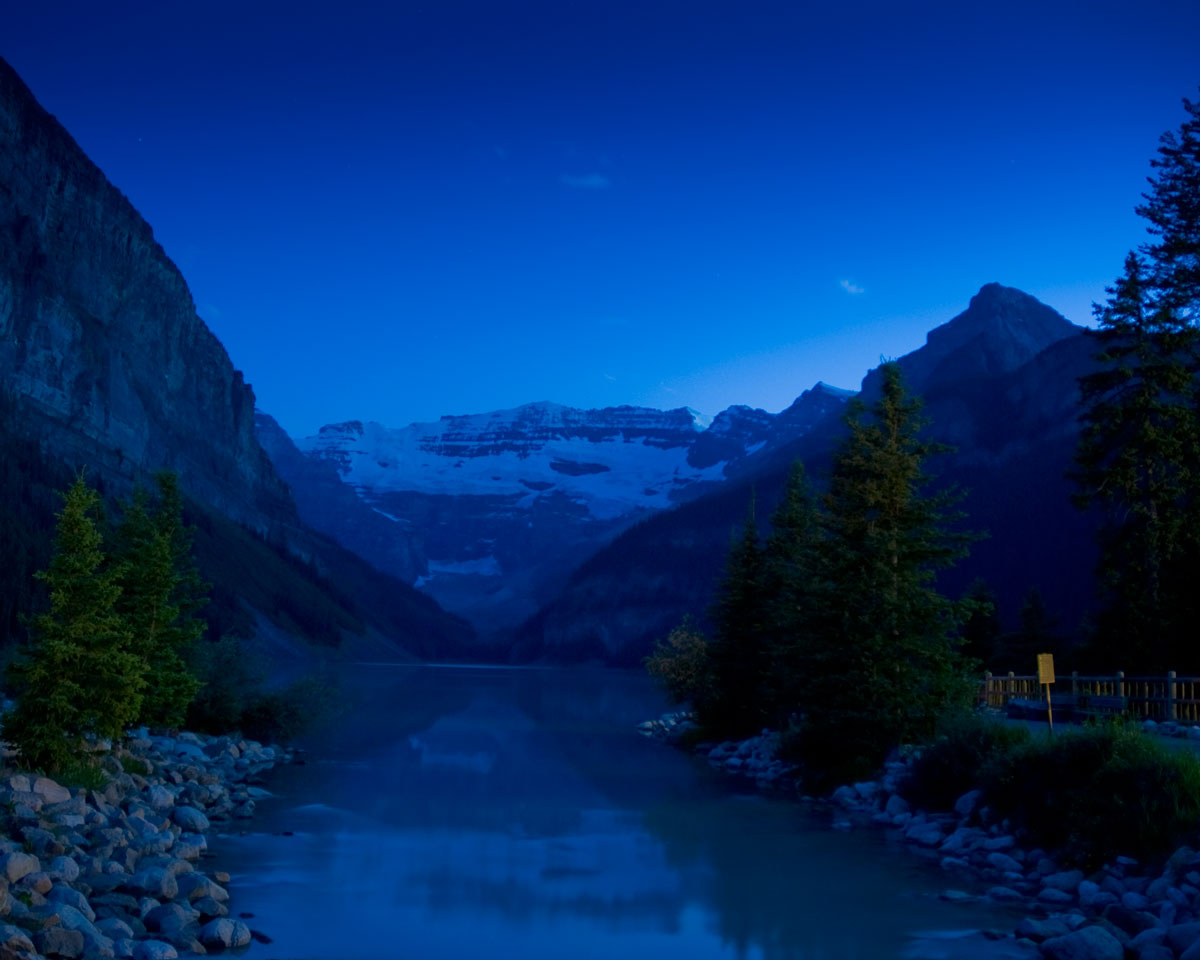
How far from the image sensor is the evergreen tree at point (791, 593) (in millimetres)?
32344

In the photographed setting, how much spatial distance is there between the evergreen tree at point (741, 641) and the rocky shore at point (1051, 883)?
1585 cm

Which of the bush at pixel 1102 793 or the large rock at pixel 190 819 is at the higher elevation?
the bush at pixel 1102 793

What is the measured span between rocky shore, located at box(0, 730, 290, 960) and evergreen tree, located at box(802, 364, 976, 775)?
51.9 feet

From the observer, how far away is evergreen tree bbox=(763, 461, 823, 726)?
32344 mm

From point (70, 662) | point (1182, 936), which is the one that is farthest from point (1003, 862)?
point (70, 662)

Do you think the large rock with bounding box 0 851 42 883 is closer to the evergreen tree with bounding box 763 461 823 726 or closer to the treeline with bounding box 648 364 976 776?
the treeline with bounding box 648 364 976 776

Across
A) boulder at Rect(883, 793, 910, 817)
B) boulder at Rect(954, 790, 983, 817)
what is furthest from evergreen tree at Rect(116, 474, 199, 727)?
boulder at Rect(954, 790, 983, 817)

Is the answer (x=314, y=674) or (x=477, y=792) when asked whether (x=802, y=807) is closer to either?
(x=477, y=792)

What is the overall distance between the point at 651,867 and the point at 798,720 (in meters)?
18.2

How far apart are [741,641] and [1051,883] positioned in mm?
26983

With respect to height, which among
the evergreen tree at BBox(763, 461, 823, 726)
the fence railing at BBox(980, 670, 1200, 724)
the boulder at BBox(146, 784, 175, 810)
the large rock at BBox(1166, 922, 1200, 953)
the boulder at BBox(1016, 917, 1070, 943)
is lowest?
the boulder at BBox(1016, 917, 1070, 943)

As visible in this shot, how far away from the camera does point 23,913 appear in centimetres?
1309

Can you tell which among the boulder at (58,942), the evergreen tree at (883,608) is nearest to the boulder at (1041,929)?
the boulder at (58,942)

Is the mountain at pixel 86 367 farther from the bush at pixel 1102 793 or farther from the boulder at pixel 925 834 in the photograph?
the bush at pixel 1102 793
